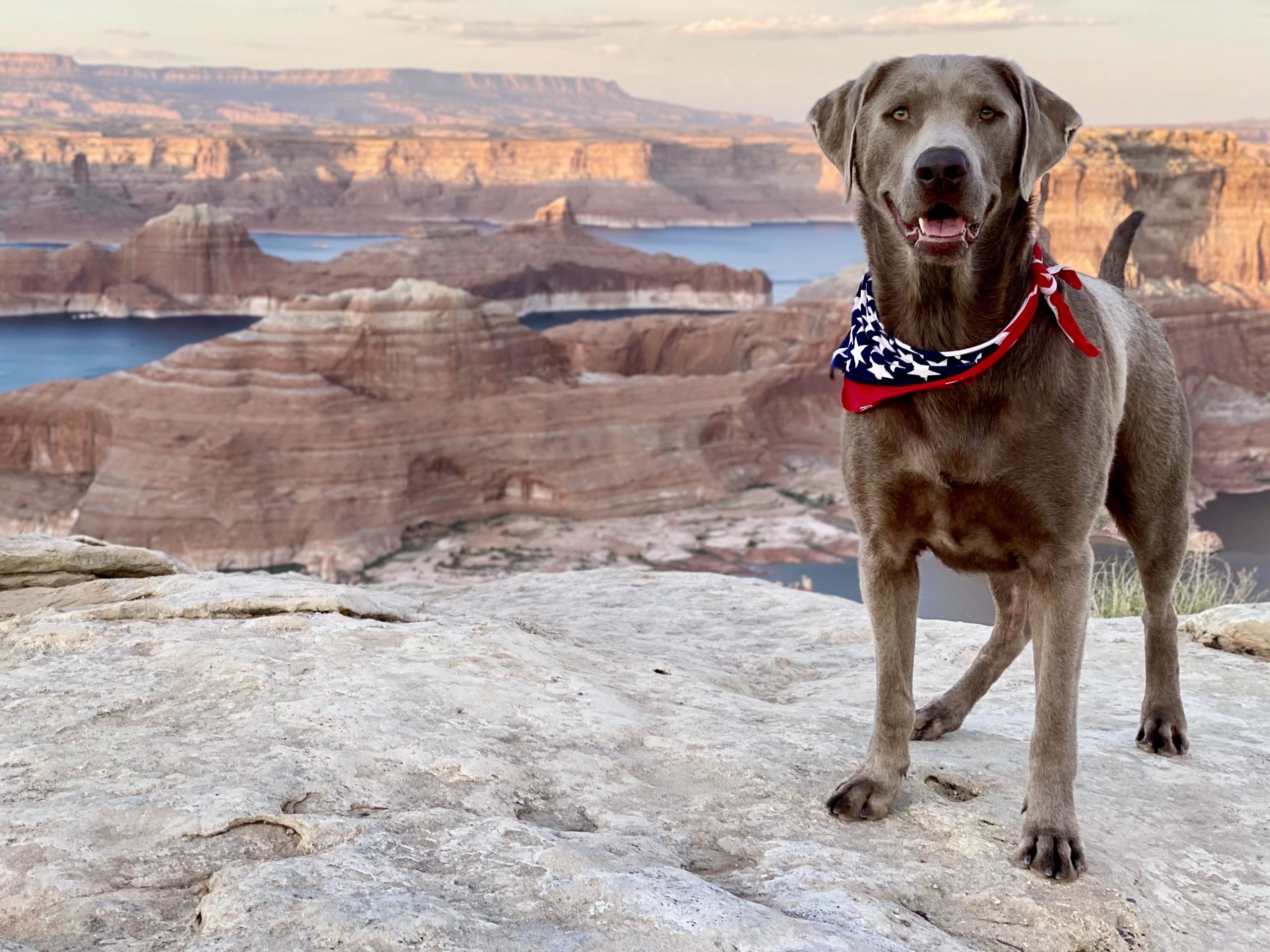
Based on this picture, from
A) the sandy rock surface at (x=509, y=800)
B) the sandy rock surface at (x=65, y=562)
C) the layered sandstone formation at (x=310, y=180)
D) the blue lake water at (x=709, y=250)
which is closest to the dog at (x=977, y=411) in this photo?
the sandy rock surface at (x=509, y=800)

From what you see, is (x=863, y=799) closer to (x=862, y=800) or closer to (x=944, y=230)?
(x=862, y=800)

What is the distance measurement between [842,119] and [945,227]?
683 mm

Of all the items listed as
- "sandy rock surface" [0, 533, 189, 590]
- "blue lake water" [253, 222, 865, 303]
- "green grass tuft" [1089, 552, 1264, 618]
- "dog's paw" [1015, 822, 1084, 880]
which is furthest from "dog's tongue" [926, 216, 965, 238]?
"blue lake water" [253, 222, 865, 303]

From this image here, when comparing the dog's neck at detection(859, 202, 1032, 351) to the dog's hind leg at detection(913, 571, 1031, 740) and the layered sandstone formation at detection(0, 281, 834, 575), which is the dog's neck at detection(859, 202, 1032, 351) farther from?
the layered sandstone formation at detection(0, 281, 834, 575)

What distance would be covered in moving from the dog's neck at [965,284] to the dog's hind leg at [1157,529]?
3.42ft

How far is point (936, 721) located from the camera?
4633mm

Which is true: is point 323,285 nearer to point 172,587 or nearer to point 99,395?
point 99,395

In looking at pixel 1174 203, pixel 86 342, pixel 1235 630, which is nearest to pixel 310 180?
pixel 86 342

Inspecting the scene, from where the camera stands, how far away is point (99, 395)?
57.2m

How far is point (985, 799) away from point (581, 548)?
1867 inches

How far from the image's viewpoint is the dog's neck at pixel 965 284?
336 cm

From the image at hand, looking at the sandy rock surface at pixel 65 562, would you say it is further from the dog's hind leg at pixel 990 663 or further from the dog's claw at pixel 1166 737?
the dog's claw at pixel 1166 737

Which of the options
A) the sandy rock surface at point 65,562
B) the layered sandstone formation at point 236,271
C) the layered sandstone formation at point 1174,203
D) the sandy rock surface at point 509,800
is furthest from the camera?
the layered sandstone formation at point 236,271

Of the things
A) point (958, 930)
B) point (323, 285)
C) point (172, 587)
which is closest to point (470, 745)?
point (958, 930)
